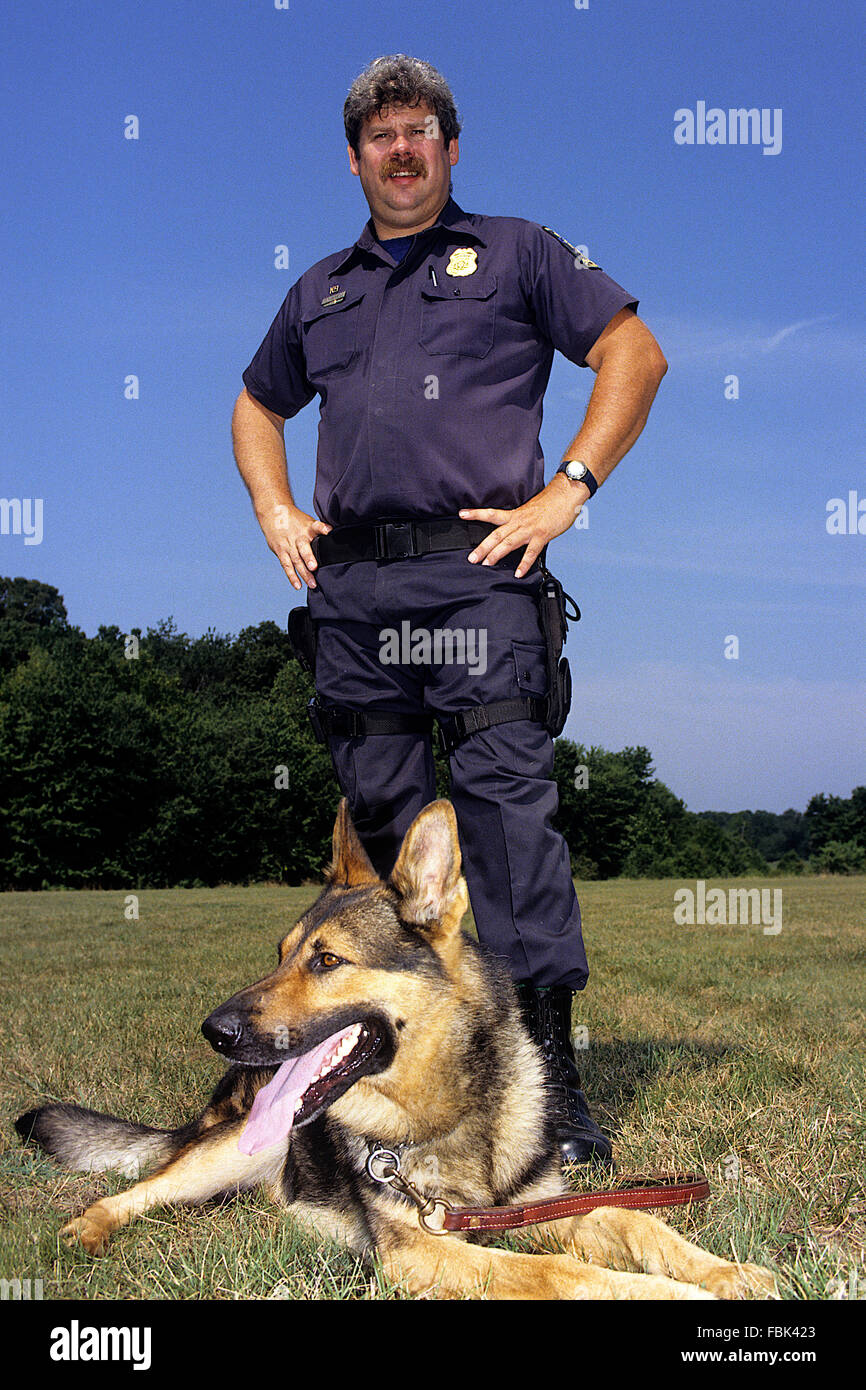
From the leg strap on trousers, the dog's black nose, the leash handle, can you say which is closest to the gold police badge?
the leg strap on trousers

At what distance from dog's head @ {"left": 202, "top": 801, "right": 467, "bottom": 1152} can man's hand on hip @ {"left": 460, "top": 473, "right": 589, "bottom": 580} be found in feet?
3.31

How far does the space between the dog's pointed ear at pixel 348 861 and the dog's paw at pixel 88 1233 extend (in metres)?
1.28

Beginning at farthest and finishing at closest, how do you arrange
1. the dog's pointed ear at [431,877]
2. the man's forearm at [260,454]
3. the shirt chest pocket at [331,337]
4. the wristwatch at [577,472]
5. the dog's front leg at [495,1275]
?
the man's forearm at [260,454], the shirt chest pocket at [331,337], the wristwatch at [577,472], the dog's pointed ear at [431,877], the dog's front leg at [495,1275]

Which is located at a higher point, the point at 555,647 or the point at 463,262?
the point at 463,262

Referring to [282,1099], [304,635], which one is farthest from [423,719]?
[282,1099]

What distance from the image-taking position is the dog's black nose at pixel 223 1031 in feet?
8.29

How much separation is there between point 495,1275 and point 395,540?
2.28 m

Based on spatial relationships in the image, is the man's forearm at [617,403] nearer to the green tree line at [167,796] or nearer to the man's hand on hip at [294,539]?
the man's hand on hip at [294,539]

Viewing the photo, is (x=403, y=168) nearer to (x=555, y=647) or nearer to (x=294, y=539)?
(x=294, y=539)

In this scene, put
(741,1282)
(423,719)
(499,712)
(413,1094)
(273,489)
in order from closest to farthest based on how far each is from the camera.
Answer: (741,1282) → (413,1094) → (499,712) → (423,719) → (273,489)

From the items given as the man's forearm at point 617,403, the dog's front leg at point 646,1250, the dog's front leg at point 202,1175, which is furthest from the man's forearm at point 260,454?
the dog's front leg at point 646,1250

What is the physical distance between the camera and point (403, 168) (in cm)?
356

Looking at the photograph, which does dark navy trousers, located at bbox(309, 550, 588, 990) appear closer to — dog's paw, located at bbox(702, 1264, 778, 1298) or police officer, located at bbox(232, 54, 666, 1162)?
police officer, located at bbox(232, 54, 666, 1162)
